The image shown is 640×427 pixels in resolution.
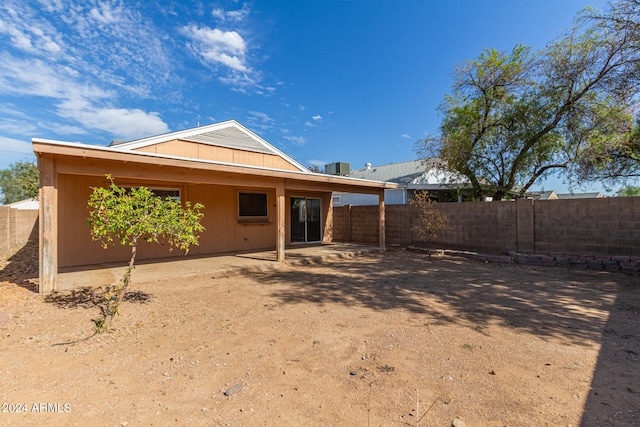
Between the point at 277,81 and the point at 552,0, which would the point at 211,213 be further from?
the point at 552,0

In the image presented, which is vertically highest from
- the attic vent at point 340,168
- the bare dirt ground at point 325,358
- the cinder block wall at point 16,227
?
the attic vent at point 340,168

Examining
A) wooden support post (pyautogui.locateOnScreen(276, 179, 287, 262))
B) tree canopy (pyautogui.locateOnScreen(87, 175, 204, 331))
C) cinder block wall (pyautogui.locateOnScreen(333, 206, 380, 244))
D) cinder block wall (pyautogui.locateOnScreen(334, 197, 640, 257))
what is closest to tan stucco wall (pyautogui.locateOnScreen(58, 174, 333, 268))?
cinder block wall (pyautogui.locateOnScreen(333, 206, 380, 244))

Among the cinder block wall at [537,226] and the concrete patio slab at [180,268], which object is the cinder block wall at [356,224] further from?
the concrete patio slab at [180,268]

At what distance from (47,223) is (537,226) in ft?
36.5

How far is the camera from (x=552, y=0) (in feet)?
27.3

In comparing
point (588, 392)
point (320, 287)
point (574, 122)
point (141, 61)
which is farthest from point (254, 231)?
point (574, 122)

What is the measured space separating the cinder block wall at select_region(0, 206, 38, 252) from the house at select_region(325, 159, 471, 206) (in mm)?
14463

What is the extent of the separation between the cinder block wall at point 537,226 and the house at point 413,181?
2750 mm

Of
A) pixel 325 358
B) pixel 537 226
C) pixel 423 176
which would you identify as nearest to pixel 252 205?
pixel 325 358

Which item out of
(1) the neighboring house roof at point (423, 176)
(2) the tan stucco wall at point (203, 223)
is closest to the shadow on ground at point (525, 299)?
(2) the tan stucco wall at point (203, 223)

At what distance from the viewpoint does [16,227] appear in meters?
12.4

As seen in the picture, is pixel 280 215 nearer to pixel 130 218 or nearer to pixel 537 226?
pixel 130 218

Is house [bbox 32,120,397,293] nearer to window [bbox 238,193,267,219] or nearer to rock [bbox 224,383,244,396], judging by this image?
window [bbox 238,193,267,219]

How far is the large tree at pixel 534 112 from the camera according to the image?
33.4 ft
